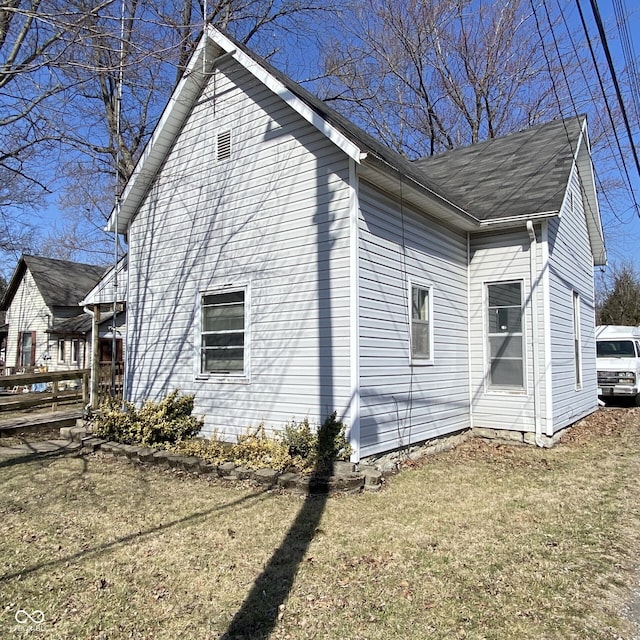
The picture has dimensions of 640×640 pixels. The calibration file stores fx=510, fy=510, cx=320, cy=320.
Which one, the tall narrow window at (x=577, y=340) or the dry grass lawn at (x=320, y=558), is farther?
the tall narrow window at (x=577, y=340)

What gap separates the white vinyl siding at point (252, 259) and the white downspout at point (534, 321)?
398cm

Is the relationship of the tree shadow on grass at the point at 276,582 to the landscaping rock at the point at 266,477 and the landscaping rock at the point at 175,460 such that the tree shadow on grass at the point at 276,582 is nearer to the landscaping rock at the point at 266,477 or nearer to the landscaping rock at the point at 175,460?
the landscaping rock at the point at 266,477

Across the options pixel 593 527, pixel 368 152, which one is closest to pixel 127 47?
pixel 368 152

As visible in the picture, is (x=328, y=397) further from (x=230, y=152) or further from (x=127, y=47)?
(x=127, y=47)

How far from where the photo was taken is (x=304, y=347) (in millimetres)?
7328

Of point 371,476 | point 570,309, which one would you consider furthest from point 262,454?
point 570,309

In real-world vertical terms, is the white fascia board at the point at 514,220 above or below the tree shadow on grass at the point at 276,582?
above

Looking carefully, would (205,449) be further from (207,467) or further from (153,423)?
(153,423)

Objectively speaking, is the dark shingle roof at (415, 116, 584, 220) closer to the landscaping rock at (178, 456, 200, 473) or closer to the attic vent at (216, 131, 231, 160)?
the attic vent at (216, 131, 231, 160)

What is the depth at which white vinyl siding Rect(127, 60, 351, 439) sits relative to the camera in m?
7.15

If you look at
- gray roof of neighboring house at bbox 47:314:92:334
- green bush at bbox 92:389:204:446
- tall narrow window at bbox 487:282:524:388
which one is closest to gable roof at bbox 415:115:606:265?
tall narrow window at bbox 487:282:524:388

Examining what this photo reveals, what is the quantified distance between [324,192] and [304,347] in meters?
2.24

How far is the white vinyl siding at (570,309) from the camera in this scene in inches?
377

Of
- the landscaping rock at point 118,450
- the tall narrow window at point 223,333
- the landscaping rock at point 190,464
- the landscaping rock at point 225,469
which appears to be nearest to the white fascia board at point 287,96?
the tall narrow window at point 223,333
